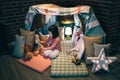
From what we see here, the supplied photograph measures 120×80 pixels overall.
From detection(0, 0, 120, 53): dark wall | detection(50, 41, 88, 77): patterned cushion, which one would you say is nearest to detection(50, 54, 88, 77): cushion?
detection(50, 41, 88, 77): patterned cushion

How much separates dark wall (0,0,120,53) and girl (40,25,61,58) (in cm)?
107

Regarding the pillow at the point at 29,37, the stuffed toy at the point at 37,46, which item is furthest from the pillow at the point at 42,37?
the pillow at the point at 29,37

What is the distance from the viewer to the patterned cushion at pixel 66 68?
412 centimetres

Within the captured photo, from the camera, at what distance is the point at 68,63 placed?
180 inches

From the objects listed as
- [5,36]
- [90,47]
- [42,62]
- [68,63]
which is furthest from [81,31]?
[5,36]

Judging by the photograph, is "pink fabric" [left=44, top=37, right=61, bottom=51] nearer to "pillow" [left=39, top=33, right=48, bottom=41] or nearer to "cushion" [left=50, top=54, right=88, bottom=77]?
"pillow" [left=39, top=33, right=48, bottom=41]

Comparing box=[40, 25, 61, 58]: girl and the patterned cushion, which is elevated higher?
box=[40, 25, 61, 58]: girl

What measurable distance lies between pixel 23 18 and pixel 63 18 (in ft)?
4.31

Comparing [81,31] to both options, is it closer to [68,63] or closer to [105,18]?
[105,18]

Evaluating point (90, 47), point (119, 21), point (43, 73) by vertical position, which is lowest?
point (43, 73)

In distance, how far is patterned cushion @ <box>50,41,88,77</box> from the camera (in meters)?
4.12

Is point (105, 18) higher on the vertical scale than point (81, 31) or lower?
higher

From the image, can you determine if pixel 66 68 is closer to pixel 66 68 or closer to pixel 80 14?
pixel 66 68

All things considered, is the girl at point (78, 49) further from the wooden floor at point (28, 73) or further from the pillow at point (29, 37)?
the pillow at point (29, 37)
